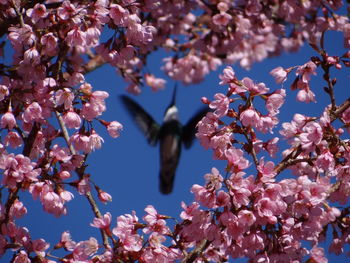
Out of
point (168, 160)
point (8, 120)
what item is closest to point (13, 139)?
point (8, 120)

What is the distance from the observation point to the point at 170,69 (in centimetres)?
826

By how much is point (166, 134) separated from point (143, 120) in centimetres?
38

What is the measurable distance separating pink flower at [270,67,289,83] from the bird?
2060mm

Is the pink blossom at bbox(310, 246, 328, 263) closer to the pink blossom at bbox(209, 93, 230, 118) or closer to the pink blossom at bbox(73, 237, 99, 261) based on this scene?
the pink blossom at bbox(209, 93, 230, 118)

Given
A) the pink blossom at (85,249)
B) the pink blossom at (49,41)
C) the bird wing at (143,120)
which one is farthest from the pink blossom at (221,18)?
the pink blossom at (85,249)

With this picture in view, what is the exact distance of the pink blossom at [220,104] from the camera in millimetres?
3299

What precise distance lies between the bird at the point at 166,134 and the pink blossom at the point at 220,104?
90.9 inches

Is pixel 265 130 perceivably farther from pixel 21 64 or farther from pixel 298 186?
pixel 21 64

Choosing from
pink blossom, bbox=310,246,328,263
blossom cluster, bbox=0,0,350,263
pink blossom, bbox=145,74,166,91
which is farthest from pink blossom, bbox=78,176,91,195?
pink blossom, bbox=145,74,166,91

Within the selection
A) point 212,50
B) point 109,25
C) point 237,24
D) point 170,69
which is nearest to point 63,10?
point 109,25

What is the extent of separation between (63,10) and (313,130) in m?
1.74

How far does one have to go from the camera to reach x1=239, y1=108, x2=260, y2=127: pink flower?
10.6ft

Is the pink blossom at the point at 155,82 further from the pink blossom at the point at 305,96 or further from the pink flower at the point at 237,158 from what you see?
the pink flower at the point at 237,158

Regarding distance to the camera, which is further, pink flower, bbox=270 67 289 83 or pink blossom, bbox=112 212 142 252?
pink flower, bbox=270 67 289 83
